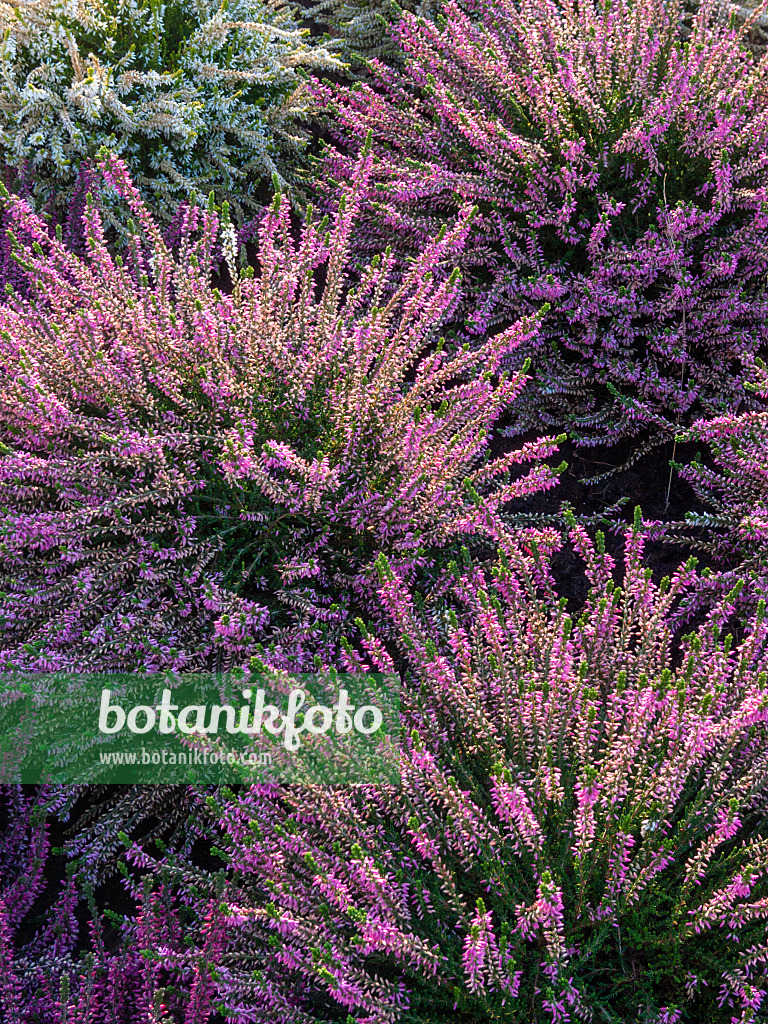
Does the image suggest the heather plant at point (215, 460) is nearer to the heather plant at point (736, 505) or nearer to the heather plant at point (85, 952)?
the heather plant at point (85, 952)

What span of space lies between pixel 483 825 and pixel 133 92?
10.1 feet

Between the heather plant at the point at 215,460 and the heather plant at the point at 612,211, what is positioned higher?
the heather plant at the point at 612,211

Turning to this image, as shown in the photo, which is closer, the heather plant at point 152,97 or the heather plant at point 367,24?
the heather plant at point 152,97

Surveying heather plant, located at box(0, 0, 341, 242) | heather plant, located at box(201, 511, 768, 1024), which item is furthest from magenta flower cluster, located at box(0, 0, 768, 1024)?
heather plant, located at box(0, 0, 341, 242)

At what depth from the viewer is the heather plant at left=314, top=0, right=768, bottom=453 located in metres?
2.76

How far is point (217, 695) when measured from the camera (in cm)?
202

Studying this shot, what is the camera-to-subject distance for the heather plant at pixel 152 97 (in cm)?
318

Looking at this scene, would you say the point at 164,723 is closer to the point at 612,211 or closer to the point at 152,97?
the point at 612,211

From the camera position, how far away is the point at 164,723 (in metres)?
1.90

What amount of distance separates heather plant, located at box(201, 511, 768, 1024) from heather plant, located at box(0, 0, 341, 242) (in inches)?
88.7

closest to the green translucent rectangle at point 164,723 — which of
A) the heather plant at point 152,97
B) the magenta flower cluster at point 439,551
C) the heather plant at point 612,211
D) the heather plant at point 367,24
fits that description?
the magenta flower cluster at point 439,551

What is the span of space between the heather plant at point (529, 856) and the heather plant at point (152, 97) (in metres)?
2.25

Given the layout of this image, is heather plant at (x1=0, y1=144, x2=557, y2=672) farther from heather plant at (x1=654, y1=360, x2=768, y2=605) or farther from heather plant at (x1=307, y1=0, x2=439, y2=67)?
heather plant at (x1=307, y1=0, x2=439, y2=67)

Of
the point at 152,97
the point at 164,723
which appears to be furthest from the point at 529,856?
the point at 152,97
